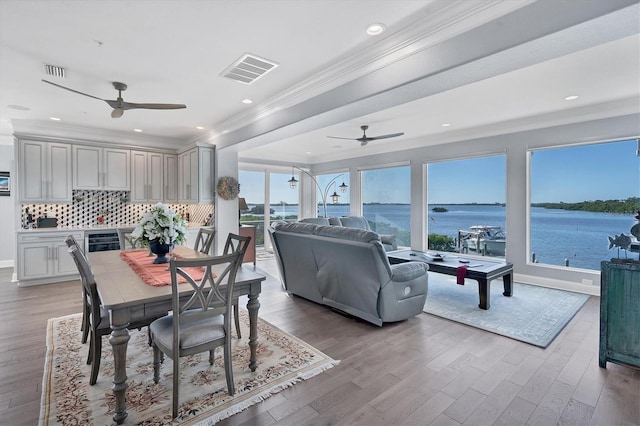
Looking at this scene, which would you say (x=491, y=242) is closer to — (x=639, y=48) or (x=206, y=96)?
(x=639, y=48)

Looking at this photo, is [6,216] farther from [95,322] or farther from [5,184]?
[95,322]

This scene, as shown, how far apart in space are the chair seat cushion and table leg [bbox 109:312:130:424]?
0.85 ft

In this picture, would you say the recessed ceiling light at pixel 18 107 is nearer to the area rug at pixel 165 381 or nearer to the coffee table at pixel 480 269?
the area rug at pixel 165 381

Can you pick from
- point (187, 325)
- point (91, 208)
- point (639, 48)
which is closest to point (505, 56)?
point (639, 48)

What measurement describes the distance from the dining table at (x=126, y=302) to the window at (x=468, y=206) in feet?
16.6

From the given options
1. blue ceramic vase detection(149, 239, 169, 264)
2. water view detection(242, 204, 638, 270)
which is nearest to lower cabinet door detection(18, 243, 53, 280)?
blue ceramic vase detection(149, 239, 169, 264)

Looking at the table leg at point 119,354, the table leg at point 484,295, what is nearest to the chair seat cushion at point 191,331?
the table leg at point 119,354

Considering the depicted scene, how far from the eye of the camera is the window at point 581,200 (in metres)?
4.57

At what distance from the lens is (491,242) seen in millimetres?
5875

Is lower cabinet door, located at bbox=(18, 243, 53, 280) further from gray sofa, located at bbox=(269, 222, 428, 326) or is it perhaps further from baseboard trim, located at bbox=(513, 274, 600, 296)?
baseboard trim, located at bbox=(513, 274, 600, 296)

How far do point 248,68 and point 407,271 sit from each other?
2.74 m

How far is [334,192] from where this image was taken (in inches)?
354

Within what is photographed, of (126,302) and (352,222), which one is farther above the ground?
(352,222)

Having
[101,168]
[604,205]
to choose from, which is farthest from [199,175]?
[604,205]
